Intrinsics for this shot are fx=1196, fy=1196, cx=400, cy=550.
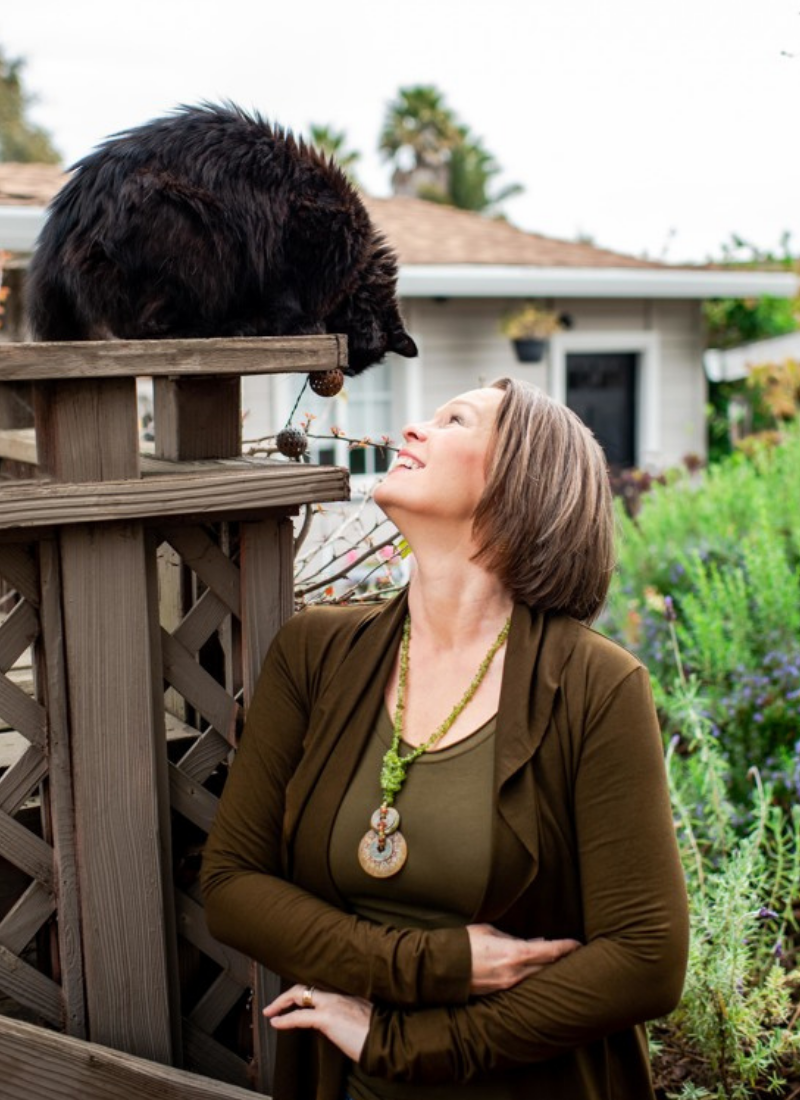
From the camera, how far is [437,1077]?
1.59 m

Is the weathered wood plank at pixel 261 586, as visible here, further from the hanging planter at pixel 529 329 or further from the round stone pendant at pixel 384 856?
the hanging planter at pixel 529 329

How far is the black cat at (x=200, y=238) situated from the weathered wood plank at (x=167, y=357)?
16.3 inches

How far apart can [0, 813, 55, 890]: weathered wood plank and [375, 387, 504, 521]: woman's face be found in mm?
719

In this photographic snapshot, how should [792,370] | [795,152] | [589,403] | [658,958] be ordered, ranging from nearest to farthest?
[658,958] → [795,152] → [792,370] → [589,403]

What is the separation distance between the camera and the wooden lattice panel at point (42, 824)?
68.8 inches

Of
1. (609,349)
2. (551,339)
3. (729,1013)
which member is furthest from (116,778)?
(609,349)

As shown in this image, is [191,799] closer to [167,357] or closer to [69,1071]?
[69,1071]

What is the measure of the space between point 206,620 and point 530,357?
10.2 metres

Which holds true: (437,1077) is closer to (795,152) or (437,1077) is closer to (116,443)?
(116,443)

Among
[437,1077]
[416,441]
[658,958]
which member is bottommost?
[437,1077]

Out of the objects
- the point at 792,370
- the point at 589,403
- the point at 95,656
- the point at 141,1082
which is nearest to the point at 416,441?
the point at 95,656

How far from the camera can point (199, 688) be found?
6.42ft

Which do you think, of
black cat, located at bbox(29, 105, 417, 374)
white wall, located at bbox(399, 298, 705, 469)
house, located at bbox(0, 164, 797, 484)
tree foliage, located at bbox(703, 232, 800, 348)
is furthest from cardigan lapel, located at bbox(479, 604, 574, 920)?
tree foliage, located at bbox(703, 232, 800, 348)

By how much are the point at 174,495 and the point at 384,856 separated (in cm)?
62
